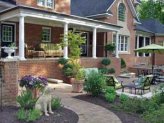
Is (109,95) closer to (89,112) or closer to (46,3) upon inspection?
(89,112)

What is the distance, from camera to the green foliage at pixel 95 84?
11.3 meters

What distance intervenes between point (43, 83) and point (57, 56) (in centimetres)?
1088

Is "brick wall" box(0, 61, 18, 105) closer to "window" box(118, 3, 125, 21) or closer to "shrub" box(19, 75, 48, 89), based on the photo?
"shrub" box(19, 75, 48, 89)

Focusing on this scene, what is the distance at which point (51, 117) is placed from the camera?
7.63 metres

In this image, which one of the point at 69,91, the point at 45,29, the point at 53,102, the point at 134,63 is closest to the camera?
the point at 53,102

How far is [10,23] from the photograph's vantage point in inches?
786

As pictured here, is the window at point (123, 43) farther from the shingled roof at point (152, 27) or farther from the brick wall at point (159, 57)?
the brick wall at point (159, 57)

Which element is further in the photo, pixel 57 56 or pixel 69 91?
pixel 57 56

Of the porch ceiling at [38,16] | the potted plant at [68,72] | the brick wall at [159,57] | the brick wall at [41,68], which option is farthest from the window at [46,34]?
the brick wall at [159,57]

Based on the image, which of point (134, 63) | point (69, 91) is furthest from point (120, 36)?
point (69, 91)

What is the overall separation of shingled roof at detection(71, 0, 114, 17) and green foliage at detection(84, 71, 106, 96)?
1588 cm

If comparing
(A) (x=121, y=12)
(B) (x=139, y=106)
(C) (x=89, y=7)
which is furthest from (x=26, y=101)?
(A) (x=121, y=12)

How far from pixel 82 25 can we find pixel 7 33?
5481 millimetres

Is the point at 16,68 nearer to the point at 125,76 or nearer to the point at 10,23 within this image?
the point at 10,23
